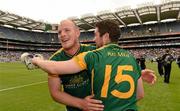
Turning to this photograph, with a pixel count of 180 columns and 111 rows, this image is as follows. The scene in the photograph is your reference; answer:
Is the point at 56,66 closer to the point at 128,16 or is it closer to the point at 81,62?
the point at 81,62

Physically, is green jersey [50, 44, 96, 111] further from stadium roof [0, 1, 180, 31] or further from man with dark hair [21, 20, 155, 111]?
stadium roof [0, 1, 180, 31]

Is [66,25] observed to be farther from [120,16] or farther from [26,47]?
[26,47]

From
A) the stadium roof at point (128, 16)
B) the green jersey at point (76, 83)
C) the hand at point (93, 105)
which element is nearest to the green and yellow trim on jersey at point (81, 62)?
the hand at point (93, 105)

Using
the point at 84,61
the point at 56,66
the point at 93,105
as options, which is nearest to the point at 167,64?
the point at 93,105

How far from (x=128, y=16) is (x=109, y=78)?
9339 centimetres

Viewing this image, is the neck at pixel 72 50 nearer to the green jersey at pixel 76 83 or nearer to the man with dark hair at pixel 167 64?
the green jersey at pixel 76 83

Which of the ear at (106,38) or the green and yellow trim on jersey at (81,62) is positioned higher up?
the ear at (106,38)

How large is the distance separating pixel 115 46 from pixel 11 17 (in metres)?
94.3

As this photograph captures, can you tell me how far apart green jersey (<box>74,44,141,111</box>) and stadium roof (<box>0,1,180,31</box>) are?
8241 cm

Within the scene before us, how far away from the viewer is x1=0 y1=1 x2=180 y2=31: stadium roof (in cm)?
8579

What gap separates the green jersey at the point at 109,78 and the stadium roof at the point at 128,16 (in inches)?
3244

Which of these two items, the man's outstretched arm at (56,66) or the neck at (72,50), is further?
the neck at (72,50)

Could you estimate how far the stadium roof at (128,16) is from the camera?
85.8 metres

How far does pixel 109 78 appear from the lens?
3.28 meters
